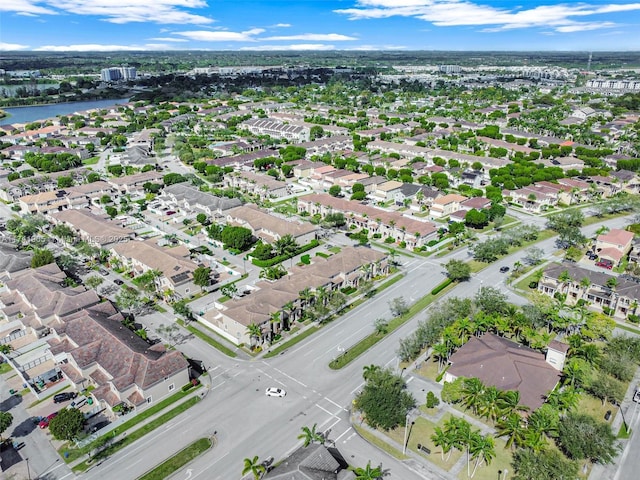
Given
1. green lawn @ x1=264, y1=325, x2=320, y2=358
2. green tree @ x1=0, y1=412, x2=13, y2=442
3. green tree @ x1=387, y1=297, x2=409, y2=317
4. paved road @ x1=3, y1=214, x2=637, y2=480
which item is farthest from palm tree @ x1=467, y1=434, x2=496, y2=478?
green tree @ x1=0, y1=412, x2=13, y2=442

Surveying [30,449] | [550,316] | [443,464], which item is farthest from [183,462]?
[550,316]

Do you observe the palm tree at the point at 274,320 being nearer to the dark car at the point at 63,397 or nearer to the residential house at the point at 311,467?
the residential house at the point at 311,467

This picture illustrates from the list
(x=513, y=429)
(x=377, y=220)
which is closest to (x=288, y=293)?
(x=513, y=429)

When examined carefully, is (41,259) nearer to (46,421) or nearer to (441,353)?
(46,421)

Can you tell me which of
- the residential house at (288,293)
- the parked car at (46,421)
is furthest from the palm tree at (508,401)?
the parked car at (46,421)

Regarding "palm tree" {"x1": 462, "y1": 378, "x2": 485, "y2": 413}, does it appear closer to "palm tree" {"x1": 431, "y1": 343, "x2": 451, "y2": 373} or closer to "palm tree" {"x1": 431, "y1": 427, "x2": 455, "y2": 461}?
"palm tree" {"x1": 431, "y1": 427, "x2": 455, "y2": 461}

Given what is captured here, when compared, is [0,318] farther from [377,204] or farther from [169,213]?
[377,204]
